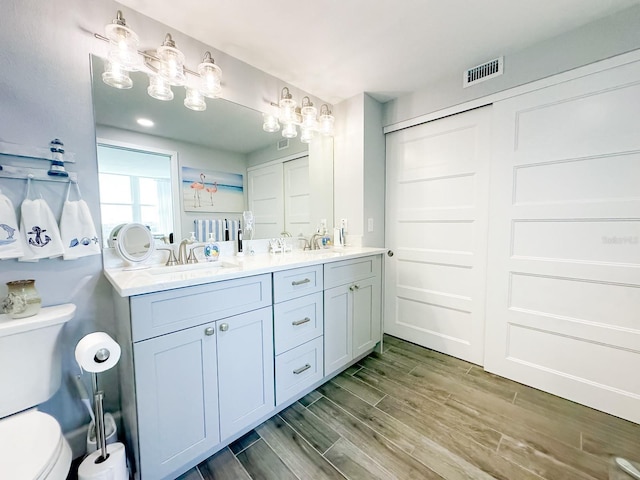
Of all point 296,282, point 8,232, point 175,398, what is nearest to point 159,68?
point 8,232

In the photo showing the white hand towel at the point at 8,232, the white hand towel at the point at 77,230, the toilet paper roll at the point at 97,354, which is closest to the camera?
the toilet paper roll at the point at 97,354

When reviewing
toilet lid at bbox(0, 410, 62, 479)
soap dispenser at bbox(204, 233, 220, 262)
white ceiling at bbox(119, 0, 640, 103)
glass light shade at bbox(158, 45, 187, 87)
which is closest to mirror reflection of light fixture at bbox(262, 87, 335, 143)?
white ceiling at bbox(119, 0, 640, 103)

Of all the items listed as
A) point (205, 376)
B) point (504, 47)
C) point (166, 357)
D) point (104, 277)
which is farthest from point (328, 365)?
point (504, 47)

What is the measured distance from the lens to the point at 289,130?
7.09ft

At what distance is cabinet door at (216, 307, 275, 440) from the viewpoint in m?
1.29

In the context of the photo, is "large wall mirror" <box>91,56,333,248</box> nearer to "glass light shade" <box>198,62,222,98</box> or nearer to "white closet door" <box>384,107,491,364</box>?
"glass light shade" <box>198,62,222,98</box>

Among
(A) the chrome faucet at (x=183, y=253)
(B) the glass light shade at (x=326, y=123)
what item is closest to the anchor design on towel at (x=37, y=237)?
(A) the chrome faucet at (x=183, y=253)

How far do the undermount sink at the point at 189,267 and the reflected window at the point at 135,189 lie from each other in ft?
0.79

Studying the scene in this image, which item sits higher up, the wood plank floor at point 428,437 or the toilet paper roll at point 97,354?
the toilet paper roll at point 97,354

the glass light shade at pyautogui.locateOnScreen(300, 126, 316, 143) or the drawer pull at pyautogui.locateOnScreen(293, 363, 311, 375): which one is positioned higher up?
the glass light shade at pyautogui.locateOnScreen(300, 126, 316, 143)

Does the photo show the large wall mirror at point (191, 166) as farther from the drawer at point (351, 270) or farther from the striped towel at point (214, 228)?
the drawer at point (351, 270)

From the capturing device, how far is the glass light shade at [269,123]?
80.5 inches

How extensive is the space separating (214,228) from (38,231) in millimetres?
844

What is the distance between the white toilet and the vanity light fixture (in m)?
1.20
